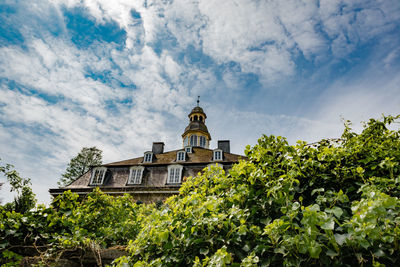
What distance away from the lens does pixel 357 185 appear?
7.25ft

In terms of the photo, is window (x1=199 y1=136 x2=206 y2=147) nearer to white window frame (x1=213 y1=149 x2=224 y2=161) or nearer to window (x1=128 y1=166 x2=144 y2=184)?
white window frame (x1=213 y1=149 x2=224 y2=161)

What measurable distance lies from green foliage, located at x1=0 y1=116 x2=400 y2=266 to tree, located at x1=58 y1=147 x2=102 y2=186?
2815cm

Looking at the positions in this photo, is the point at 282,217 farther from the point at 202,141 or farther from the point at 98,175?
the point at 202,141

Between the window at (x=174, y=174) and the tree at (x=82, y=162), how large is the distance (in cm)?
1583

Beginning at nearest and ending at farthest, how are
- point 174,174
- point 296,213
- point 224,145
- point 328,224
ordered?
point 328,224 < point 296,213 < point 174,174 < point 224,145

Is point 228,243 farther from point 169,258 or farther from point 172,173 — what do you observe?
point 172,173

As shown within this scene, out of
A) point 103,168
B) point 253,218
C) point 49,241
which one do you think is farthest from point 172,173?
point 253,218

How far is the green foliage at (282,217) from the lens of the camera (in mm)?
1553

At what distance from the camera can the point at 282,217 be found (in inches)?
73.0

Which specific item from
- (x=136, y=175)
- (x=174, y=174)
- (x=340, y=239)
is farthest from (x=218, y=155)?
(x=340, y=239)

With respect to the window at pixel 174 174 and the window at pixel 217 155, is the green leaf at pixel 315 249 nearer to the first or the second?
the window at pixel 174 174

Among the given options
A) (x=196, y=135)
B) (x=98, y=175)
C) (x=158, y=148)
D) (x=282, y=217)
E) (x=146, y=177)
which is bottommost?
(x=282, y=217)

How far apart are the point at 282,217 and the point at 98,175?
60.0ft

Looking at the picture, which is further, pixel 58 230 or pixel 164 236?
pixel 58 230
